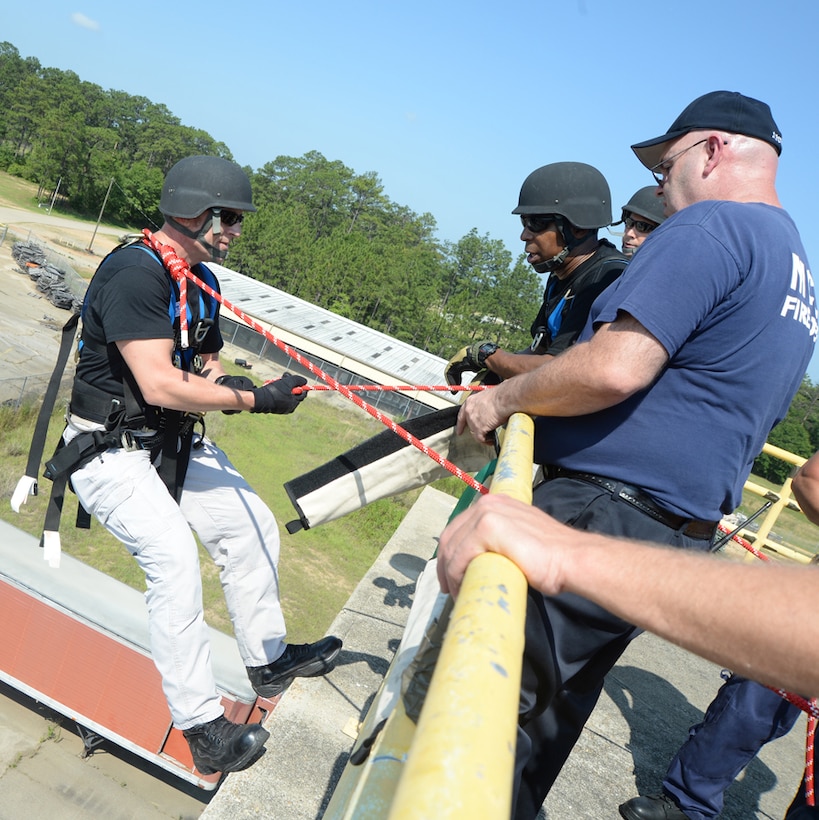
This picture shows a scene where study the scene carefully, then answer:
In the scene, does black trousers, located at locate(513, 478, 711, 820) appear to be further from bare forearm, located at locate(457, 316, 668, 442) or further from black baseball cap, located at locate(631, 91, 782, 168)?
black baseball cap, located at locate(631, 91, 782, 168)

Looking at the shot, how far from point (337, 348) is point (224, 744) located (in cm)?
3391

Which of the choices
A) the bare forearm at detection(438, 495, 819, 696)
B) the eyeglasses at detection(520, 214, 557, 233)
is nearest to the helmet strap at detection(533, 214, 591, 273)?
the eyeglasses at detection(520, 214, 557, 233)

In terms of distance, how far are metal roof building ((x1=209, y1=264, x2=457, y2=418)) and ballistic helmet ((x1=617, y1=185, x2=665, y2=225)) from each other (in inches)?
1006

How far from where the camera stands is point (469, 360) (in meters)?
4.33

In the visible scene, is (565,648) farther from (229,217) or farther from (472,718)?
(229,217)

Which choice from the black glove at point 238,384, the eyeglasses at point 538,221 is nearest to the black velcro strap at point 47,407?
the black glove at point 238,384

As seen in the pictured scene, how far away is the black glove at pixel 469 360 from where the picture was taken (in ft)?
13.9

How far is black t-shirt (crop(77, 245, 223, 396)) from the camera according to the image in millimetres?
3746

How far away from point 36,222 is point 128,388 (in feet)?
213

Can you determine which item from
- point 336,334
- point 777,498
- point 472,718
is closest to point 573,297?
point 472,718

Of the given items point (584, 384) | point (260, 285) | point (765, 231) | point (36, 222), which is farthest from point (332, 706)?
point (36, 222)

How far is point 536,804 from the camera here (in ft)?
7.83

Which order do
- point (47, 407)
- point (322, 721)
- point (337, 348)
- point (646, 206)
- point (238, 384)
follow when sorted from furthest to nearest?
point (337, 348) < point (646, 206) < point (47, 407) < point (238, 384) < point (322, 721)

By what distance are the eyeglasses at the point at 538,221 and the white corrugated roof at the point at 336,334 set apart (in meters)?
31.1
